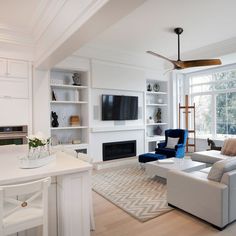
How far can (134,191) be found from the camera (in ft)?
11.8

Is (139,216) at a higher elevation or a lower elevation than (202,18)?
lower

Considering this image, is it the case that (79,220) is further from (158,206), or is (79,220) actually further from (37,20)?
(37,20)

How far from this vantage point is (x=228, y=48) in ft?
16.2

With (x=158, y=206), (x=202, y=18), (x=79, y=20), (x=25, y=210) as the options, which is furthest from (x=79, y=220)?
(x=202, y=18)

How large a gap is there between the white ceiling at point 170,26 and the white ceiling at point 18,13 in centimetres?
154

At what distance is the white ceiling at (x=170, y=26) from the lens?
11.0ft

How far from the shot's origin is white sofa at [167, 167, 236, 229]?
93.4 inches

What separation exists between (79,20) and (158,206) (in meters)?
2.71

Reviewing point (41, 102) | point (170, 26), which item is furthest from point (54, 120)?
point (170, 26)

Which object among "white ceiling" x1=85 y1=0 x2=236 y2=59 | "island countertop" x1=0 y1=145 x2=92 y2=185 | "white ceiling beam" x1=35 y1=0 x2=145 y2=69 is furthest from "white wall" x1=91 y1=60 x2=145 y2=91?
"island countertop" x1=0 y1=145 x2=92 y2=185

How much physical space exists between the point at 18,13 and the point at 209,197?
4067mm

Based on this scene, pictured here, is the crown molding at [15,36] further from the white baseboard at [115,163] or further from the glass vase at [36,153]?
Result: the white baseboard at [115,163]

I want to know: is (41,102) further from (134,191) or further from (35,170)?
(35,170)

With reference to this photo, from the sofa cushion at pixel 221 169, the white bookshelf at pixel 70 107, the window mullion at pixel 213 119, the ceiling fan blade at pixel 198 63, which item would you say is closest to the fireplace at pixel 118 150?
the white bookshelf at pixel 70 107
